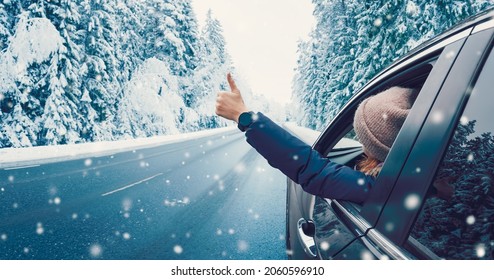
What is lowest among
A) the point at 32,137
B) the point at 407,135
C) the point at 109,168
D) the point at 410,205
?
the point at 32,137

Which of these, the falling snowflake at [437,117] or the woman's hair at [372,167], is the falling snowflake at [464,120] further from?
the woman's hair at [372,167]

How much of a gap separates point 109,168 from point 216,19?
135 ft

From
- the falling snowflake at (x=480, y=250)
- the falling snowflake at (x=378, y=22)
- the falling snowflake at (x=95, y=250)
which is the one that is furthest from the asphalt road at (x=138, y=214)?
the falling snowflake at (x=378, y=22)

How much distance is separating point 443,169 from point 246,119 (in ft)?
2.69

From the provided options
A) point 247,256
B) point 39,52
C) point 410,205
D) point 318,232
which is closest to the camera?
point 410,205

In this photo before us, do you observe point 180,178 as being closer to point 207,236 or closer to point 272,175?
point 272,175

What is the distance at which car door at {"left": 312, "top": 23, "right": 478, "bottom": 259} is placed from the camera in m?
1.06

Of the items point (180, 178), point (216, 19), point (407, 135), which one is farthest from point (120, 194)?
point (216, 19)

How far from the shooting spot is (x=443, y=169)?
111 centimetres

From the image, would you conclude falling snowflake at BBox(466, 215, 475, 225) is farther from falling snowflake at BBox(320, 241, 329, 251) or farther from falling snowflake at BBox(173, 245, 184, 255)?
falling snowflake at BBox(173, 245, 184, 255)

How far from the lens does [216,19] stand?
46.2m

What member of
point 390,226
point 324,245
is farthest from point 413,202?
point 324,245

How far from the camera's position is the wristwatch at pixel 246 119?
136cm

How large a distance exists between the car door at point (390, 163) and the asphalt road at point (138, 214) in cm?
257
